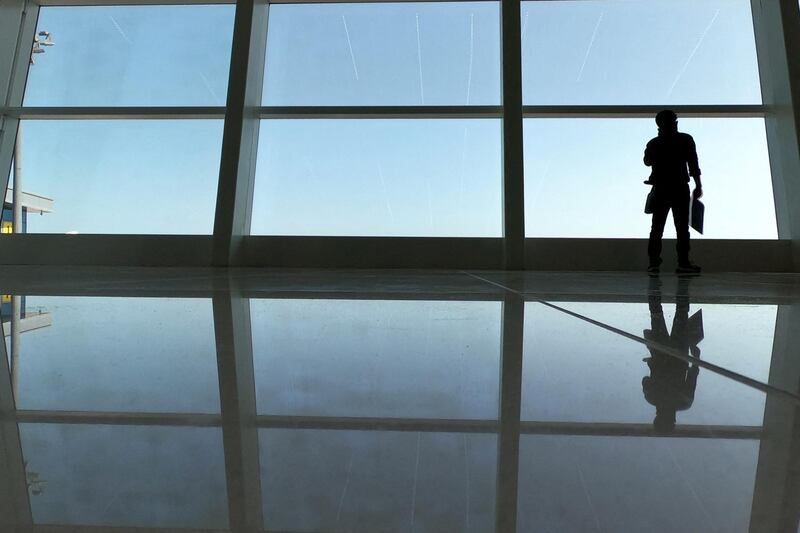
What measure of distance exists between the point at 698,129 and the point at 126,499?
24.2 feet

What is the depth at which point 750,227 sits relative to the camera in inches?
251

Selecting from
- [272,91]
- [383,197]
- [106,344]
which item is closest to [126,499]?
[106,344]

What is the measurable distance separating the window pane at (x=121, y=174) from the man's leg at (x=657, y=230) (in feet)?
15.1

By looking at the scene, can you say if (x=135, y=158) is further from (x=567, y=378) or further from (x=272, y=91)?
(x=567, y=378)

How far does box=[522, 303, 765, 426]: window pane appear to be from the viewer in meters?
0.51

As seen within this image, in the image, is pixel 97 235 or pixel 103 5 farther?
pixel 103 5

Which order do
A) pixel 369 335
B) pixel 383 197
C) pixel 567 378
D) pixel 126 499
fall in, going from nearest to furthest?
pixel 126 499, pixel 567 378, pixel 369 335, pixel 383 197

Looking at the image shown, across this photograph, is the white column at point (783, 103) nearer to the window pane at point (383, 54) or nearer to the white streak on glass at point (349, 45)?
the window pane at point (383, 54)

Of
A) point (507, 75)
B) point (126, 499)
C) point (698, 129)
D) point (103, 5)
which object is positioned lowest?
point (126, 499)

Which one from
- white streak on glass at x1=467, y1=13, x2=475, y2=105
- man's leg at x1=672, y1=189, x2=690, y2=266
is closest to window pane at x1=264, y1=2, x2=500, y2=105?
white streak on glass at x1=467, y1=13, x2=475, y2=105

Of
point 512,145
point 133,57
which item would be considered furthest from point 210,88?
point 512,145

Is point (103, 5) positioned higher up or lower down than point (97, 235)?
higher up

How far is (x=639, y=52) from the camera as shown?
22.2 feet

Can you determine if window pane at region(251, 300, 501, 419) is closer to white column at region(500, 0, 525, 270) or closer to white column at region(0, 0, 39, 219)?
white column at region(500, 0, 525, 270)
